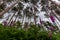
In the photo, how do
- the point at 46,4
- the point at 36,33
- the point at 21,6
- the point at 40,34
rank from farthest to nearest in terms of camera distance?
1. the point at 40,34
2. the point at 36,33
3. the point at 21,6
4. the point at 46,4

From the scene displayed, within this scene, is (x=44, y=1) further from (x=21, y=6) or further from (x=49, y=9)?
(x=21, y=6)

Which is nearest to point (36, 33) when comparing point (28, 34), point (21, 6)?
point (28, 34)

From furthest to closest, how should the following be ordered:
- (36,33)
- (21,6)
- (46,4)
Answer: (36,33) < (21,6) < (46,4)

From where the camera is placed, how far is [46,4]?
135cm

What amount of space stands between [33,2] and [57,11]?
0.55ft

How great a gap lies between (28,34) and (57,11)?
3.31ft

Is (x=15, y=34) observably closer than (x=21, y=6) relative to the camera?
No

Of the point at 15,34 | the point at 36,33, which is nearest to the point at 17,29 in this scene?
the point at 15,34

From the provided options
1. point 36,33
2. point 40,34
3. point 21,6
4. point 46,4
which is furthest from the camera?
point 40,34

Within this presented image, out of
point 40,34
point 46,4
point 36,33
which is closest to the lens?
point 46,4

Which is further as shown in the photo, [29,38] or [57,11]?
[29,38]

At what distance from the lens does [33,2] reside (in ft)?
4.64

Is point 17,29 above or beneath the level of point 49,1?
above

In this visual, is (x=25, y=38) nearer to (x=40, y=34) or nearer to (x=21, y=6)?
(x=40, y=34)
